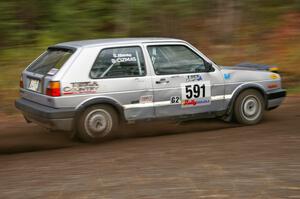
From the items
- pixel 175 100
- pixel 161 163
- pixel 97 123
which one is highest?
pixel 175 100

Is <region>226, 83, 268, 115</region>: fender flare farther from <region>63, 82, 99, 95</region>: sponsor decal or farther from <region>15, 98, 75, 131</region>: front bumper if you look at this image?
<region>15, 98, 75, 131</region>: front bumper

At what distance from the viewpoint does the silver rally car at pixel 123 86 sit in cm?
718

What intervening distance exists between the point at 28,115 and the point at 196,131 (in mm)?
2690

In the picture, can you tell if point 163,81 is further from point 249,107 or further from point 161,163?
point 161,163

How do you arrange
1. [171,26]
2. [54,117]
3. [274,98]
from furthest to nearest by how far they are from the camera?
[171,26], [274,98], [54,117]

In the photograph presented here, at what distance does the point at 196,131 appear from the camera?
8258 mm

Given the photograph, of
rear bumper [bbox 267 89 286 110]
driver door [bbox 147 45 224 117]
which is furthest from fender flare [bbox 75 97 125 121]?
rear bumper [bbox 267 89 286 110]

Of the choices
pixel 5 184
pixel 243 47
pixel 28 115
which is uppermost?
pixel 243 47

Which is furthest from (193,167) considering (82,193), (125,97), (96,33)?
(96,33)

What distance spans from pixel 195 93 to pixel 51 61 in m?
2.28

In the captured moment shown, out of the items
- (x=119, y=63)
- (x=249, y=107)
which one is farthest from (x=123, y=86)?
(x=249, y=107)

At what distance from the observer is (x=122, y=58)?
7555 millimetres

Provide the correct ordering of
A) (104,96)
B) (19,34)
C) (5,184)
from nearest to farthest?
(5,184) → (104,96) → (19,34)

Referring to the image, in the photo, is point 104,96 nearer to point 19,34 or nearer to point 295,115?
point 295,115
